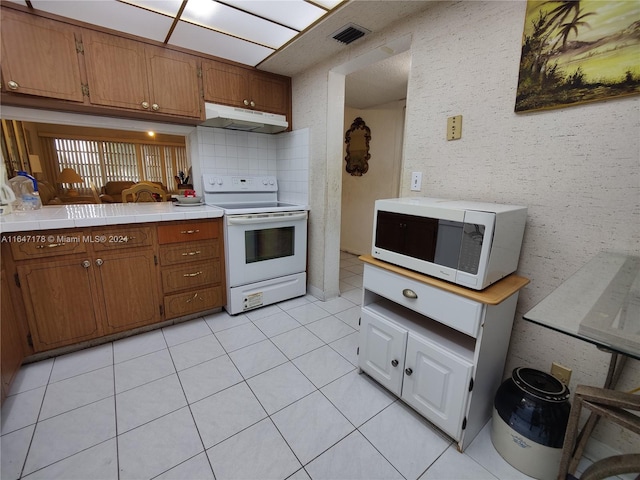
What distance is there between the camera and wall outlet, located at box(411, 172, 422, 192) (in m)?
1.74

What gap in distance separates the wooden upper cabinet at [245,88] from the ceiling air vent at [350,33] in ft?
2.95

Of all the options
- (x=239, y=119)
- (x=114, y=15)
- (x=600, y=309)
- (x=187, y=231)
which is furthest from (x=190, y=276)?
(x=600, y=309)

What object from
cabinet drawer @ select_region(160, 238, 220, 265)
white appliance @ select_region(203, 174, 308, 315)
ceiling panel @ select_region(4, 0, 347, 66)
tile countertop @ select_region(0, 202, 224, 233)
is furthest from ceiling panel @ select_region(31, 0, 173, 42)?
cabinet drawer @ select_region(160, 238, 220, 265)

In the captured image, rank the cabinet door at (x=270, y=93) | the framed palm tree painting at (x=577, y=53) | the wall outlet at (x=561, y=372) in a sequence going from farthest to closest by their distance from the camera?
the cabinet door at (x=270, y=93)
the wall outlet at (x=561, y=372)
the framed palm tree painting at (x=577, y=53)

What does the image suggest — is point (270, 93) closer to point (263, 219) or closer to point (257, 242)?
point (263, 219)

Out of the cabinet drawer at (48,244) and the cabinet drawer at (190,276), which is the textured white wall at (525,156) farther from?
the cabinet drawer at (48,244)

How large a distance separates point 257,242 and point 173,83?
143cm

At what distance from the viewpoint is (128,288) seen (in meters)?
1.95

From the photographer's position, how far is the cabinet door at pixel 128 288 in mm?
1853

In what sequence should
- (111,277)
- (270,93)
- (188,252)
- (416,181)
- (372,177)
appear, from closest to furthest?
(416,181) < (111,277) < (188,252) < (270,93) < (372,177)

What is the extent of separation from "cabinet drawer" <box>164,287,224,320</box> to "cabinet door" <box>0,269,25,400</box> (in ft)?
2.55

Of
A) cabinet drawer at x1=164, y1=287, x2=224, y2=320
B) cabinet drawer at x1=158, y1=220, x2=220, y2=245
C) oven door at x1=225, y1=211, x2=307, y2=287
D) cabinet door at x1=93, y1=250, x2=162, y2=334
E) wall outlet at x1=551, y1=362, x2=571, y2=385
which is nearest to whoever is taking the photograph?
wall outlet at x1=551, y1=362, x2=571, y2=385

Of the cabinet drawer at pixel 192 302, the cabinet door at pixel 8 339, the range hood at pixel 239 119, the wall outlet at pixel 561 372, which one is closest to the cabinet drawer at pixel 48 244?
the cabinet door at pixel 8 339

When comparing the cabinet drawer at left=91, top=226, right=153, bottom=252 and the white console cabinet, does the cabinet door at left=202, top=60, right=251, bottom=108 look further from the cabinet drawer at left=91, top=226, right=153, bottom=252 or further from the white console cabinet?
the white console cabinet
